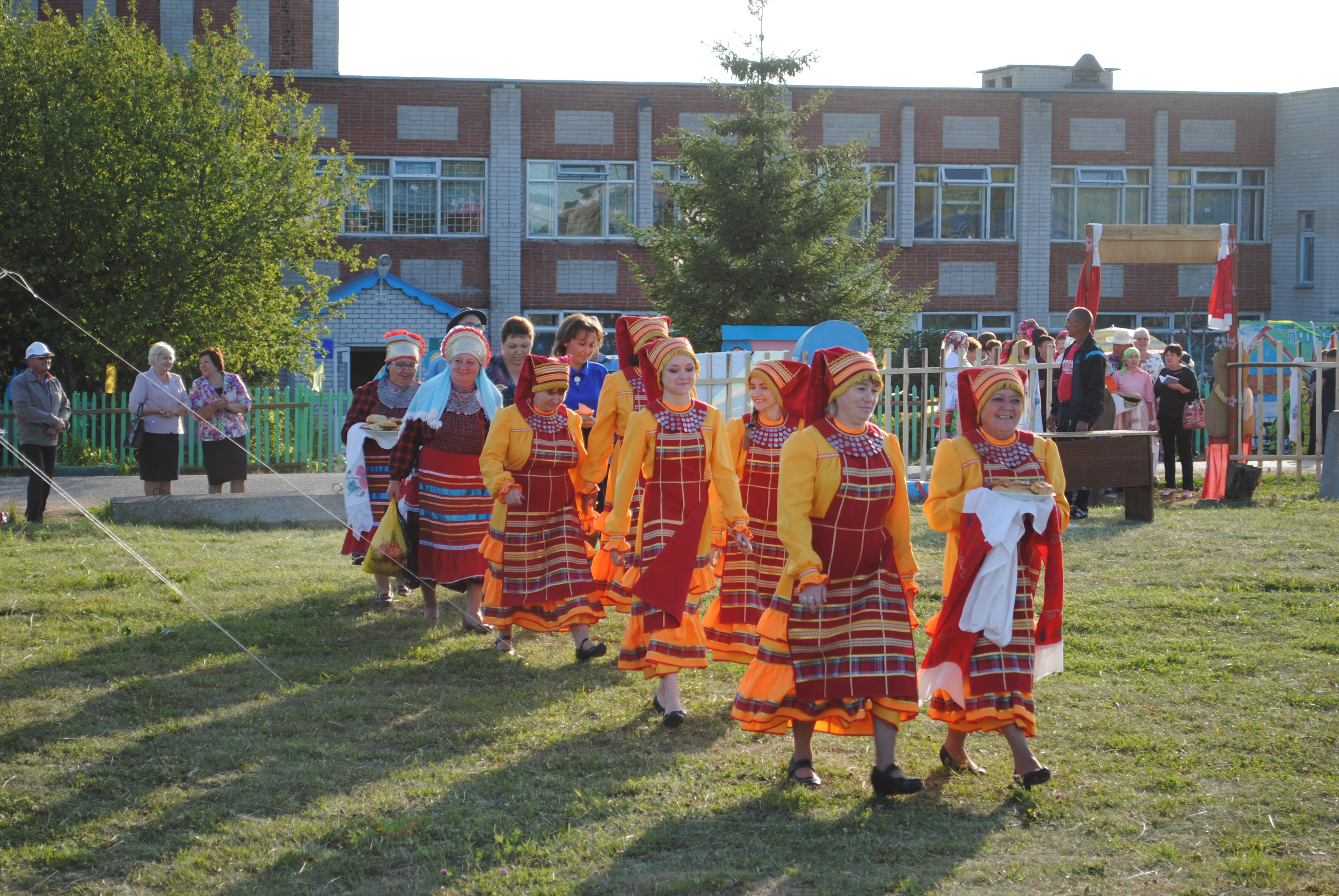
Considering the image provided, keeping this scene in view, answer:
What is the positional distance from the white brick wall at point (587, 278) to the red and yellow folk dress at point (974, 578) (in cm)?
Answer: 2600

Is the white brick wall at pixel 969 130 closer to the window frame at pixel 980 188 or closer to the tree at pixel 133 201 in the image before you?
the window frame at pixel 980 188

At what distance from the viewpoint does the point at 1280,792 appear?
181 inches

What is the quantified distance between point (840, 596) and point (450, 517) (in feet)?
11.6

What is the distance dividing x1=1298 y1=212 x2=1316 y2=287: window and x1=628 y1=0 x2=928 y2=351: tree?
17.0 metres

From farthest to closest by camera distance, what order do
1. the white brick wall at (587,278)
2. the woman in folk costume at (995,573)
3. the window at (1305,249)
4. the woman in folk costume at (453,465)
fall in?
the window at (1305,249), the white brick wall at (587,278), the woman in folk costume at (453,465), the woman in folk costume at (995,573)

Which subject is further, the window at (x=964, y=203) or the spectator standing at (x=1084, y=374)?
the window at (x=964, y=203)

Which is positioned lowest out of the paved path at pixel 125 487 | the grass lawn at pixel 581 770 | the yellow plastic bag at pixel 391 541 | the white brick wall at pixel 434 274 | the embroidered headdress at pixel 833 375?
the grass lawn at pixel 581 770

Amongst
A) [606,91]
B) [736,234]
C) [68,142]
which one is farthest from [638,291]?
[68,142]

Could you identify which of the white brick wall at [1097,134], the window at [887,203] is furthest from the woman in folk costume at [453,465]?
the white brick wall at [1097,134]

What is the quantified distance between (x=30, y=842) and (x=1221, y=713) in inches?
199

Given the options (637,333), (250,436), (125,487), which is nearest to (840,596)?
(637,333)

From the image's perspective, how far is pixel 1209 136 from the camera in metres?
32.1

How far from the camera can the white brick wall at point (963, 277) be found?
31.5m

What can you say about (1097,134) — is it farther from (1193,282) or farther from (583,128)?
(583,128)
